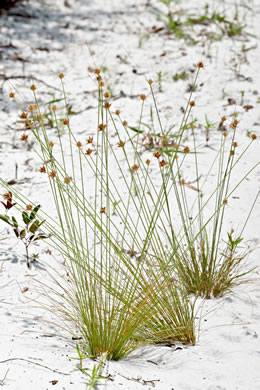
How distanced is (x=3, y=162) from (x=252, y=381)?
216cm

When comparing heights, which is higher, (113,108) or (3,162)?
(113,108)

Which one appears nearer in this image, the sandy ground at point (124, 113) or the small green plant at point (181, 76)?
the sandy ground at point (124, 113)

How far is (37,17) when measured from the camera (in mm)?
5000

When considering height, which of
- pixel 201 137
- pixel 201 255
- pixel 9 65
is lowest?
pixel 201 255

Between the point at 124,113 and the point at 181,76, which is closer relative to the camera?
the point at 124,113

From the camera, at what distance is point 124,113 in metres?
3.60

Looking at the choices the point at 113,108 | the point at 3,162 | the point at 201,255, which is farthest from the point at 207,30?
the point at 201,255

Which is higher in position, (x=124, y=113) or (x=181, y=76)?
(x=181, y=76)

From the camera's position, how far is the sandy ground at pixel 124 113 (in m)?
1.53

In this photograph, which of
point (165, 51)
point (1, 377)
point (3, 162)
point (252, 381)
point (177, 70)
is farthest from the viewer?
point (165, 51)

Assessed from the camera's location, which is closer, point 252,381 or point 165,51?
point 252,381

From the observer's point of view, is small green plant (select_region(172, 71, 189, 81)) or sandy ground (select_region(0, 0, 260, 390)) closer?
sandy ground (select_region(0, 0, 260, 390))

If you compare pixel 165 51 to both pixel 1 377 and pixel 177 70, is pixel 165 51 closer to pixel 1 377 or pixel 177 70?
pixel 177 70

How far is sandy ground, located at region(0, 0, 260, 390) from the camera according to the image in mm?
1528
